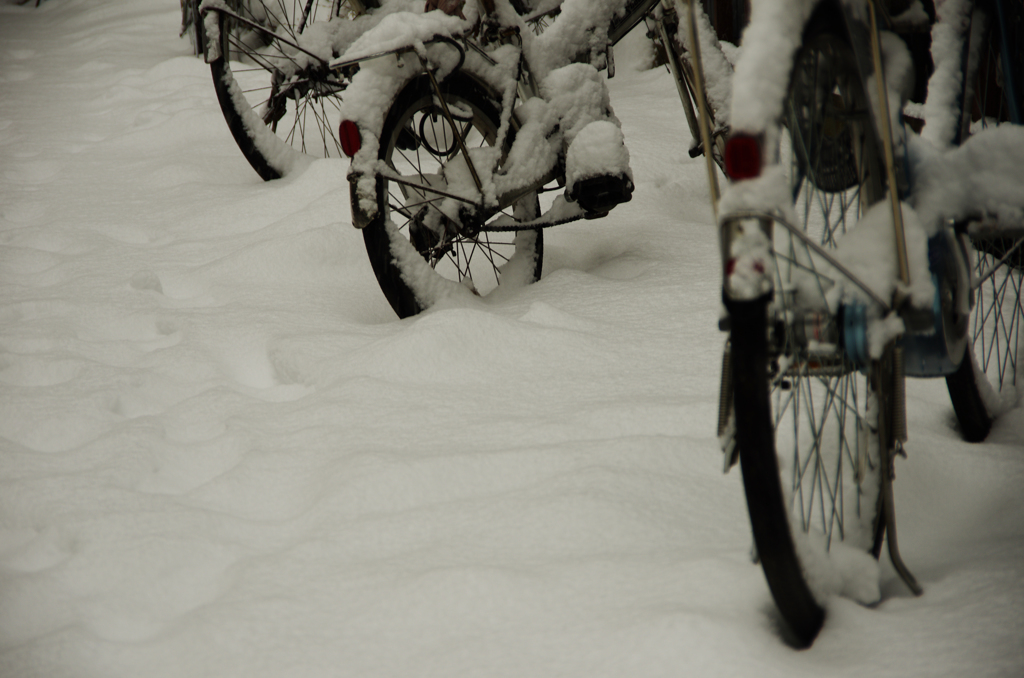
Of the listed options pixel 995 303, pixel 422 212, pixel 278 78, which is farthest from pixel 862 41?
pixel 278 78

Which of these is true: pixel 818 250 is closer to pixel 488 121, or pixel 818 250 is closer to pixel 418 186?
pixel 418 186

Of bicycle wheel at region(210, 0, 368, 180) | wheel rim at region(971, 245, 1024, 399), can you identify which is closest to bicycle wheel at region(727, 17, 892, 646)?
wheel rim at region(971, 245, 1024, 399)

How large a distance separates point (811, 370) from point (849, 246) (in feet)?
0.59

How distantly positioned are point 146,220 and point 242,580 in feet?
7.63

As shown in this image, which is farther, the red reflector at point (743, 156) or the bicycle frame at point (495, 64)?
the bicycle frame at point (495, 64)

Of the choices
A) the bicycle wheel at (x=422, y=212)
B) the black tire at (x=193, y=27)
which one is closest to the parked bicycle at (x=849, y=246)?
the bicycle wheel at (x=422, y=212)

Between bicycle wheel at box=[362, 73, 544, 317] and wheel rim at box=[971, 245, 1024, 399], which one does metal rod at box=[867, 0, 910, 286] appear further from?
bicycle wheel at box=[362, 73, 544, 317]

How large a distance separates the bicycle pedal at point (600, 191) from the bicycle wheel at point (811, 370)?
0.90 meters

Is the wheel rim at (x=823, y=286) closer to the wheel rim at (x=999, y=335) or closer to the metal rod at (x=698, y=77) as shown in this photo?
the metal rod at (x=698, y=77)

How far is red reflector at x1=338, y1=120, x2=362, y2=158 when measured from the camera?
5.87ft

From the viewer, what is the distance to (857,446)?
3.42ft

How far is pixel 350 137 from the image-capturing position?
5.90 ft

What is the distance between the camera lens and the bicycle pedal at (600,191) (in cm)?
200

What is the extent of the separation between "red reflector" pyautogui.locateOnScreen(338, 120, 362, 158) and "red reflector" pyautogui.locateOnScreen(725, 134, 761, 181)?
3.83 ft
